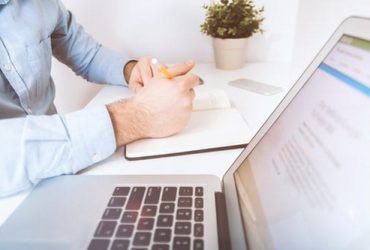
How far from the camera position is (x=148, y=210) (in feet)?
1.19

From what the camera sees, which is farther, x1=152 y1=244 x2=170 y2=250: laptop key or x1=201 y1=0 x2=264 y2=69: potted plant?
x1=201 y1=0 x2=264 y2=69: potted plant

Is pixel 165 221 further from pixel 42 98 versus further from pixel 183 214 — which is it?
pixel 42 98

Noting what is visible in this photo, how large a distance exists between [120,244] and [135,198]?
78mm

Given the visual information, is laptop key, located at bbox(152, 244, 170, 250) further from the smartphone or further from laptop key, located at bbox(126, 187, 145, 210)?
the smartphone

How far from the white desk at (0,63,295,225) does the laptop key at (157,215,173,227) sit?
0.12 m

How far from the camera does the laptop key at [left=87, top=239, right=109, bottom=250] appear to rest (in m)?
0.31

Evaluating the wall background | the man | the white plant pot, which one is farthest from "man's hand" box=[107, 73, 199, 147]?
the wall background

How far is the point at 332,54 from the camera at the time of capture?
341 mm

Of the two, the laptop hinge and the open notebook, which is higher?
the laptop hinge

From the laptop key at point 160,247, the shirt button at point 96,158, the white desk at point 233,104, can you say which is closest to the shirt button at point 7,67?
the white desk at point 233,104

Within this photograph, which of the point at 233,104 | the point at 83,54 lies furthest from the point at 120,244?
the point at 83,54

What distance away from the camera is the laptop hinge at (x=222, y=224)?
0.32m

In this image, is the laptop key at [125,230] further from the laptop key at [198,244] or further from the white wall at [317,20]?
the white wall at [317,20]

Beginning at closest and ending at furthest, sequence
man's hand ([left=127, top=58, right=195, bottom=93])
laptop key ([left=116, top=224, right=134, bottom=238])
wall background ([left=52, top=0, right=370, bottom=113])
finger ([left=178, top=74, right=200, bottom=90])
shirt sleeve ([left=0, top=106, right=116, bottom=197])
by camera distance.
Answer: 1. laptop key ([left=116, top=224, right=134, bottom=238])
2. shirt sleeve ([left=0, top=106, right=116, bottom=197])
3. finger ([left=178, top=74, right=200, bottom=90])
4. man's hand ([left=127, top=58, right=195, bottom=93])
5. wall background ([left=52, top=0, right=370, bottom=113])
